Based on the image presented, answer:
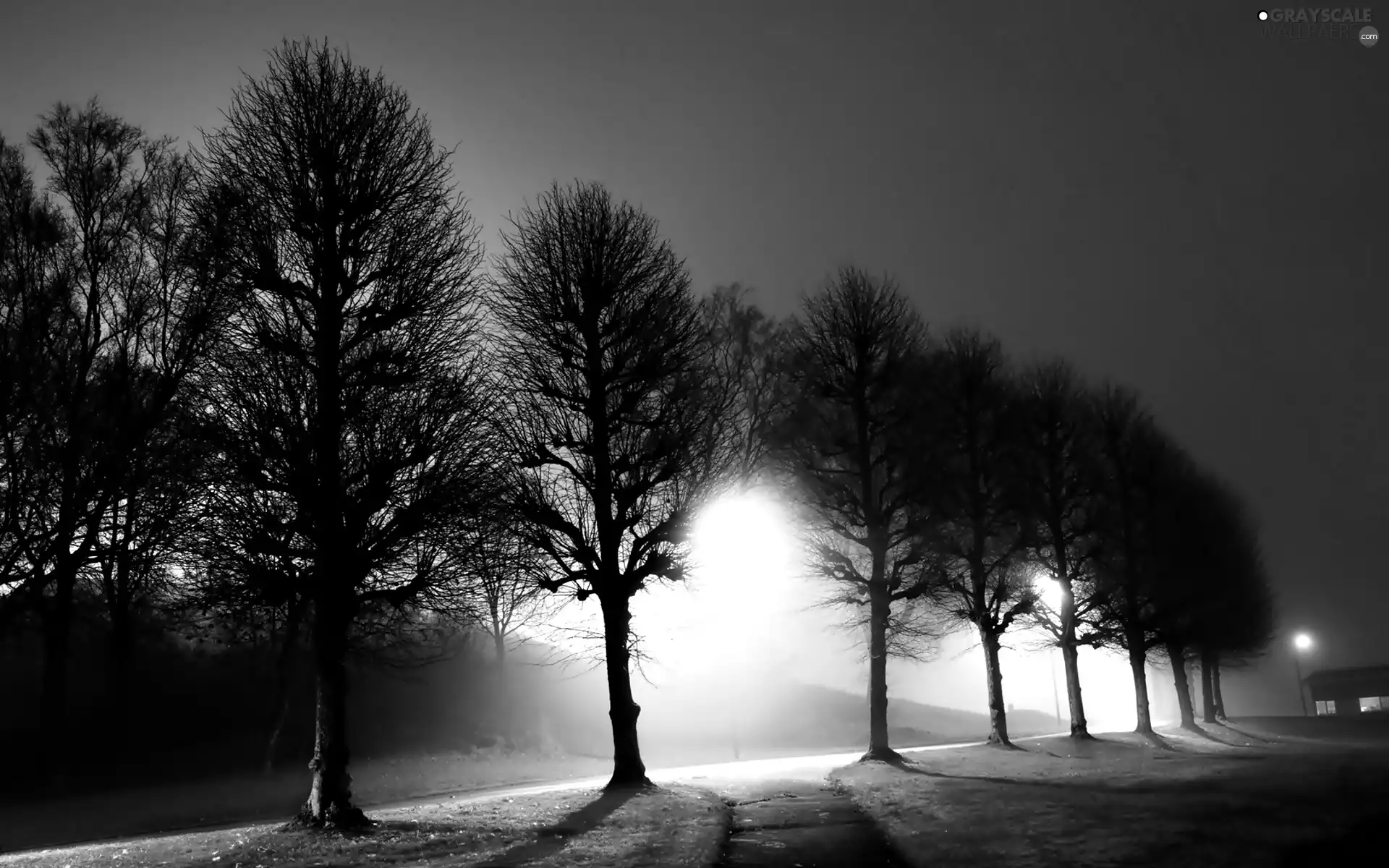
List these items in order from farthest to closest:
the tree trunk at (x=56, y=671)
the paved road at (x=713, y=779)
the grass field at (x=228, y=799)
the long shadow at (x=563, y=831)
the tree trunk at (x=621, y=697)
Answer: the tree trunk at (x=56, y=671), the paved road at (x=713, y=779), the tree trunk at (x=621, y=697), the grass field at (x=228, y=799), the long shadow at (x=563, y=831)

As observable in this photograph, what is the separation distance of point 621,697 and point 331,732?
22.1 feet

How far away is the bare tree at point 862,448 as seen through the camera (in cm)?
2669

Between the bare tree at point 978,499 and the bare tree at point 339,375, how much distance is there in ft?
53.2

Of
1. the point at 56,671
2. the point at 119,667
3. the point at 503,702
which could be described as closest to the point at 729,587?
the point at 503,702

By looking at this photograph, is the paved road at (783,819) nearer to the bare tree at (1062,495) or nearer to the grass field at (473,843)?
the grass field at (473,843)

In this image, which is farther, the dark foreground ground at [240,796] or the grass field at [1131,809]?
the dark foreground ground at [240,796]

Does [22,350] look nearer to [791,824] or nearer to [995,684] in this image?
[791,824]

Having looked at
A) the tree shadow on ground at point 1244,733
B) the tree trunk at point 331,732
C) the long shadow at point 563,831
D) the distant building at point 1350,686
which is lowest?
the distant building at point 1350,686

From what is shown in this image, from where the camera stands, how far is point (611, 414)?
20953mm

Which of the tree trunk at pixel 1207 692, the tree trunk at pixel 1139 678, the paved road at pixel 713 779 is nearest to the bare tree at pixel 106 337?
the paved road at pixel 713 779

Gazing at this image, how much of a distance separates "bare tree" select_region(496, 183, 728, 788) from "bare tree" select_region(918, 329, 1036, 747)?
9.85 metres

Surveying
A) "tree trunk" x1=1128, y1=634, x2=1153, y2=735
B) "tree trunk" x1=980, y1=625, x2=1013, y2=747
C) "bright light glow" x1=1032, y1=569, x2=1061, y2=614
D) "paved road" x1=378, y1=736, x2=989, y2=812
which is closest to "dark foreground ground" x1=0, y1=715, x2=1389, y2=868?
"paved road" x1=378, y1=736, x2=989, y2=812

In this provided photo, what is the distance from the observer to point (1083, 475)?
3441cm

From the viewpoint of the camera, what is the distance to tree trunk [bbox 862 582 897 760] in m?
25.6
